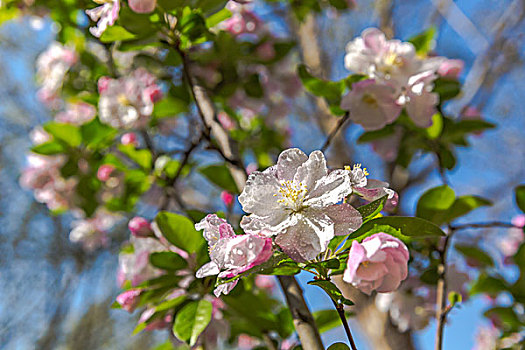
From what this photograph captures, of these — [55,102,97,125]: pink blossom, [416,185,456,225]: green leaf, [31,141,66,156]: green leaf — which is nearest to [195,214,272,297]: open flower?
[416,185,456,225]: green leaf

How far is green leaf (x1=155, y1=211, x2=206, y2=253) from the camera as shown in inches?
31.1

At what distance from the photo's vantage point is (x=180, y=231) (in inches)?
31.7

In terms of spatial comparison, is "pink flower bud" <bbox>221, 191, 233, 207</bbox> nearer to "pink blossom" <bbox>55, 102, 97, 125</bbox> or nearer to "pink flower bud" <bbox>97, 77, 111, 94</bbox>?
"pink flower bud" <bbox>97, 77, 111, 94</bbox>

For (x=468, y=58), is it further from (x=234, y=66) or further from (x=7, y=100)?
(x=7, y=100)

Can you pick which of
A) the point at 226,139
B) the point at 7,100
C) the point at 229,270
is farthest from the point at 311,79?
the point at 7,100

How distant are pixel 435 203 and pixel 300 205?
1.43ft

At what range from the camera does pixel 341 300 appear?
501mm

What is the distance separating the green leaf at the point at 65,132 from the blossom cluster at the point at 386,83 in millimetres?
803

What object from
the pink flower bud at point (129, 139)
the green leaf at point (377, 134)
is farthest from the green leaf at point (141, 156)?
the green leaf at point (377, 134)

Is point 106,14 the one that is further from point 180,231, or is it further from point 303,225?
point 303,225

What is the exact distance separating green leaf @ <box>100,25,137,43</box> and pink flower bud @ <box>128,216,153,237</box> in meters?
0.37

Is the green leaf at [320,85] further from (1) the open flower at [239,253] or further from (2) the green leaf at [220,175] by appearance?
(1) the open flower at [239,253]

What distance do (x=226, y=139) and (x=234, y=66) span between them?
48 centimetres

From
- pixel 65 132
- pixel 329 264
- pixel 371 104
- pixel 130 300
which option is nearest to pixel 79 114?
pixel 65 132
